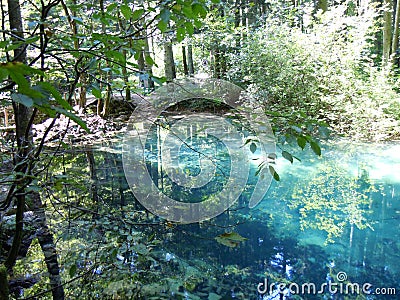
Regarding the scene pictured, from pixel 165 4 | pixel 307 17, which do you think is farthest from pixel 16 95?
pixel 307 17

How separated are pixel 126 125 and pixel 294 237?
3520 mm

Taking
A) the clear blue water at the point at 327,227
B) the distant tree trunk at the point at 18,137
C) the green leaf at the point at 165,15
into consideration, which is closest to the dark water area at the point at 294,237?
the clear blue water at the point at 327,227

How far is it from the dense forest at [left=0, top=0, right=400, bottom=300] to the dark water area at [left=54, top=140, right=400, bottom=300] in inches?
1.0

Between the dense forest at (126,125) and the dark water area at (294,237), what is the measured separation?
26 mm

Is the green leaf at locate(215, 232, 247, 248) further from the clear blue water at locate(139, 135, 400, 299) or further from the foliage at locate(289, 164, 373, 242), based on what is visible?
the foliage at locate(289, 164, 373, 242)

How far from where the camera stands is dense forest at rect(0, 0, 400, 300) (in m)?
1.14

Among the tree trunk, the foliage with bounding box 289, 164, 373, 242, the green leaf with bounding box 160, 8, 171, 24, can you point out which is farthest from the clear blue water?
the green leaf with bounding box 160, 8, 171, 24

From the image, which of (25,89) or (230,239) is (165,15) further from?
(230,239)

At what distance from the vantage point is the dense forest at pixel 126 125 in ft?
3.74

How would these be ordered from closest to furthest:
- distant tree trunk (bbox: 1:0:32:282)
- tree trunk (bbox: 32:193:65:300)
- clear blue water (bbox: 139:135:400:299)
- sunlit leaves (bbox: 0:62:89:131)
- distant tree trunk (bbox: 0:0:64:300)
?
sunlit leaves (bbox: 0:62:89:131) < distant tree trunk (bbox: 0:0:64:300) < distant tree trunk (bbox: 1:0:32:282) < tree trunk (bbox: 32:193:65:300) < clear blue water (bbox: 139:135:400:299)

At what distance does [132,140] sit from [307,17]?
561 centimetres

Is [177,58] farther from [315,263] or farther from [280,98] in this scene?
[315,263]

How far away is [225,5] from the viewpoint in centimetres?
1116

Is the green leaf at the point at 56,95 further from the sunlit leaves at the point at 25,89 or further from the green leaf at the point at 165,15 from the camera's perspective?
the green leaf at the point at 165,15
